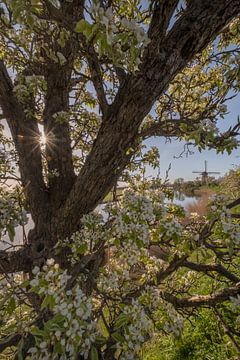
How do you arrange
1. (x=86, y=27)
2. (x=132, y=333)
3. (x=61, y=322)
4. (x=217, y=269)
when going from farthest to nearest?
(x=217, y=269)
(x=132, y=333)
(x=61, y=322)
(x=86, y=27)

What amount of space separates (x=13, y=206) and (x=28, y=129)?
158 cm

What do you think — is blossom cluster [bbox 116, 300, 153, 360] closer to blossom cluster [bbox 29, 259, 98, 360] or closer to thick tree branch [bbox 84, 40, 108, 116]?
blossom cluster [bbox 29, 259, 98, 360]

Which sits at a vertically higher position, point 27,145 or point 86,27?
point 86,27

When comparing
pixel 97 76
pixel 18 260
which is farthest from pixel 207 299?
pixel 97 76

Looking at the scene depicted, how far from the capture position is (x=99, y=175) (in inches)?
106

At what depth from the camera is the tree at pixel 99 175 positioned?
150 centimetres

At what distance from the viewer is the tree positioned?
150 centimetres

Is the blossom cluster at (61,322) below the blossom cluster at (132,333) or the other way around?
the other way around

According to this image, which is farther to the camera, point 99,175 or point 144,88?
point 99,175

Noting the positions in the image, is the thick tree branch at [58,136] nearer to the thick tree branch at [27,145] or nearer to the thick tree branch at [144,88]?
the thick tree branch at [27,145]

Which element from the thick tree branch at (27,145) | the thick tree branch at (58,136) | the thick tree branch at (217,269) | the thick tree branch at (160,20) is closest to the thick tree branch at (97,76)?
the thick tree branch at (160,20)

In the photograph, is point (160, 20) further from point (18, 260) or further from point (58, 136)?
point (18, 260)

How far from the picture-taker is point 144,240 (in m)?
2.02

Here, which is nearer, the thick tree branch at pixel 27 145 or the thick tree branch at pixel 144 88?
the thick tree branch at pixel 144 88
